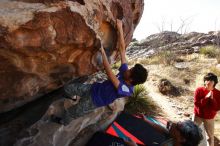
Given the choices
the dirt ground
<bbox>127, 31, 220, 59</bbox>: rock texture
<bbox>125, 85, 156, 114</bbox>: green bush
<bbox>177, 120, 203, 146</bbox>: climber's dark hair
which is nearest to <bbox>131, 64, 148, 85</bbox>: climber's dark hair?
<bbox>177, 120, 203, 146</bbox>: climber's dark hair

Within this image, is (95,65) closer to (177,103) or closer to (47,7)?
(47,7)

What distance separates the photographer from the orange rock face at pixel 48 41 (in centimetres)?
332

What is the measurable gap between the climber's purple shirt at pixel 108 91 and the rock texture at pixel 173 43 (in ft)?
45.6

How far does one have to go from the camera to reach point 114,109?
19.2ft

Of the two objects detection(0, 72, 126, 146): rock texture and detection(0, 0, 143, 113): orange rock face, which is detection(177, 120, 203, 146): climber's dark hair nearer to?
detection(0, 0, 143, 113): orange rock face

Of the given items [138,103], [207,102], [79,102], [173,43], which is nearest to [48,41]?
[79,102]

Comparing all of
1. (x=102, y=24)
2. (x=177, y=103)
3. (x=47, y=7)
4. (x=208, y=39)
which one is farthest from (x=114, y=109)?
(x=208, y=39)

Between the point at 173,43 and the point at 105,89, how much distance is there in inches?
699

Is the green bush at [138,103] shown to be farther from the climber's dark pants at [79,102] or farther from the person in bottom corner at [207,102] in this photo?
the climber's dark pants at [79,102]

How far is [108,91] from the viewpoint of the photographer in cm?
399

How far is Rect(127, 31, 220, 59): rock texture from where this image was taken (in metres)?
19.1

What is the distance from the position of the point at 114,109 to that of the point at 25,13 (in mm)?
3010

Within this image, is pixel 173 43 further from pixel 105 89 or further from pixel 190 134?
pixel 190 134

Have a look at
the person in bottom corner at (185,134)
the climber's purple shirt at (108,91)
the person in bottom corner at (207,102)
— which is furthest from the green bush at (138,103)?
the person in bottom corner at (185,134)
